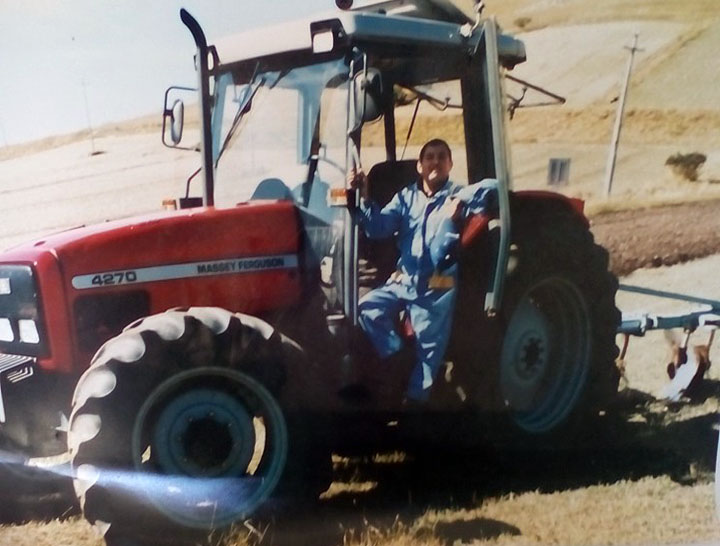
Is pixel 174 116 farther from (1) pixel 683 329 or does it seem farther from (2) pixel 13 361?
(1) pixel 683 329

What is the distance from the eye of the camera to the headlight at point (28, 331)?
234 centimetres

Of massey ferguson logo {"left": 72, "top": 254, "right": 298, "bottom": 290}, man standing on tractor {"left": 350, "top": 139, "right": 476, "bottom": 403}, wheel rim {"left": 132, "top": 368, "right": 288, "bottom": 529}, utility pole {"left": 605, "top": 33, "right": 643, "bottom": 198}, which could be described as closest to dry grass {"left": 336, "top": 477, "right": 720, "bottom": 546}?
wheel rim {"left": 132, "top": 368, "right": 288, "bottom": 529}

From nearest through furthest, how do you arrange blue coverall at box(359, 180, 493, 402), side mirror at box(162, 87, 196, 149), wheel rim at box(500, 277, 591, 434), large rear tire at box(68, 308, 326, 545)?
large rear tire at box(68, 308, 326, 545) → side mirror at box(162, 87, 196, 149) → blue coverall at box(359, 180, 493, 402) → wheel rim at box(500, 277, 591, 434)

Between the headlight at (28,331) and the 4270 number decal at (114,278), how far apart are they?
0.20m

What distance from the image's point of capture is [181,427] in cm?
242

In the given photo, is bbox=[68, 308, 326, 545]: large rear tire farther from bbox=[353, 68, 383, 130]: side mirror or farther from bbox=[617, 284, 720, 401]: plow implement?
bbox=[617, 284, 720, 401]: plow implement

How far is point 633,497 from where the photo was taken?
9.37 ft

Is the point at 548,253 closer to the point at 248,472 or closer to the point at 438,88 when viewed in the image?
the point at 438,88

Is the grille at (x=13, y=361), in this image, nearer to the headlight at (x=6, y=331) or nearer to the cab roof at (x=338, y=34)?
the headlight at (x=6, y=331)

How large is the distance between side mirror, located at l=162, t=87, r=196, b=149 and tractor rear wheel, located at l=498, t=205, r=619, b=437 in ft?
3.58

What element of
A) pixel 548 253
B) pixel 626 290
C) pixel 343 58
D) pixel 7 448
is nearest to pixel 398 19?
pixel 343 58

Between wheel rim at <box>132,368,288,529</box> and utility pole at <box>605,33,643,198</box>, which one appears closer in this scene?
wheel rim at <box>132,368,288,529</box>

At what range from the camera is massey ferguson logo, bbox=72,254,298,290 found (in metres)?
2.34

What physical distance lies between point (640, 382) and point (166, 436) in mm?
1529
